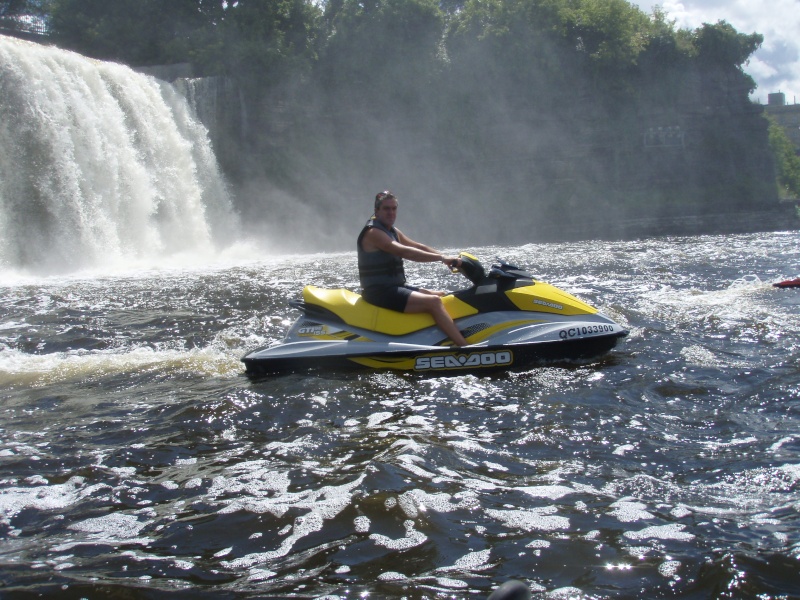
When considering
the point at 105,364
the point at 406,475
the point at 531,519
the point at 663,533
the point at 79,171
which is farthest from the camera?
the point at 79,171

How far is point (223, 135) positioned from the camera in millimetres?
30250

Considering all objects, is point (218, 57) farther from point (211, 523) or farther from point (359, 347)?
point (211, 523)

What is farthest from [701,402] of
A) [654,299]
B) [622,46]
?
[622,46]

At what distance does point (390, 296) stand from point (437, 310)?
1.45 ft

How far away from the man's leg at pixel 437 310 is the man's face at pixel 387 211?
0.70 metres

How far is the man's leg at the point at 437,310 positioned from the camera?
6.19 metres

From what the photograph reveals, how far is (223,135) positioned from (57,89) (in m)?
11.3

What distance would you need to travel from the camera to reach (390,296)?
6.33m

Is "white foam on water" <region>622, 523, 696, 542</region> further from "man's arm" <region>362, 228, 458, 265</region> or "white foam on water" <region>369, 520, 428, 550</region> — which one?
"man's arm" <region>362, 228, 458, 265</region>

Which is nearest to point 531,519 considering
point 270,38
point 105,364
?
point 105,364

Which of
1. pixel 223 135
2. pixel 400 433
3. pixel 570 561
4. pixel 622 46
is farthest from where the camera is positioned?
pixel 622 46

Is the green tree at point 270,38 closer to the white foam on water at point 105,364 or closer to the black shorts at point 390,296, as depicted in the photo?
the white foam on water at point 105,364

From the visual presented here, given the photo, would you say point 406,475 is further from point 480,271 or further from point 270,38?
point 270,38

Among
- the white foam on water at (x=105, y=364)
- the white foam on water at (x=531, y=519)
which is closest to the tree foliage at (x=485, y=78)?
the white foam on water at (x=105, y=364)
